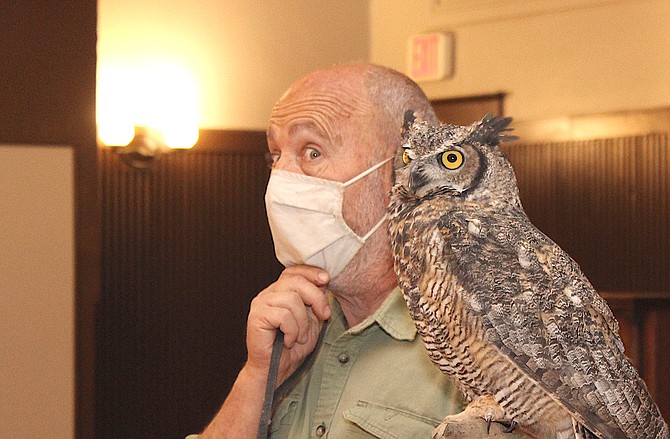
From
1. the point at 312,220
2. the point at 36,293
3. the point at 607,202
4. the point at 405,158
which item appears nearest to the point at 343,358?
the point at 312,220

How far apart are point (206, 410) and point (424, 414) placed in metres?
4.76

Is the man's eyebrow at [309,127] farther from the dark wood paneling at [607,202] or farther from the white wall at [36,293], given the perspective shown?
the dark wood paneling at [607,202]

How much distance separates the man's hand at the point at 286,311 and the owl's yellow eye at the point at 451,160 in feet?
1.55

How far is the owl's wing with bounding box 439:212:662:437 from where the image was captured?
3.98 feet

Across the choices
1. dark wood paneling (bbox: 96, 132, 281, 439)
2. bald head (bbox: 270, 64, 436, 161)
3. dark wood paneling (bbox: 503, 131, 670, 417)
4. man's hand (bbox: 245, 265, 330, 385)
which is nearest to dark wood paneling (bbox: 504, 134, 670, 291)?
dark wood paneling (bbox: 503, 131, 670, 417)

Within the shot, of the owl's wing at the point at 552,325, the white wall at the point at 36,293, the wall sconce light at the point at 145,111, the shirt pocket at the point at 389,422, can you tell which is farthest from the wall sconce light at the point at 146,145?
the owl's wing at the point at 552,325

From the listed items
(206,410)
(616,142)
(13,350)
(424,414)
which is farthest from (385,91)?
(206,410)

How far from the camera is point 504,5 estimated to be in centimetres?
609

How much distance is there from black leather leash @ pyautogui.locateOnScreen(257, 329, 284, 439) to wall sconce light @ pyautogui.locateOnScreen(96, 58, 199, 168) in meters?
4.19

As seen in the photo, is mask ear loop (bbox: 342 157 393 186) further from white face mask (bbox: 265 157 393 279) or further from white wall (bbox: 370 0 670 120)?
white wall (bbox: 370 0 670 120)

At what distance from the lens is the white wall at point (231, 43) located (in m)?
5.81

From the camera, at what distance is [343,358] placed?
70.1 inches

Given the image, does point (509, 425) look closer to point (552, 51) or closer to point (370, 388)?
point (370, 388)

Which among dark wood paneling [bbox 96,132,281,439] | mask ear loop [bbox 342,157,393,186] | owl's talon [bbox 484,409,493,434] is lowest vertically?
dark wood paneling [bbox 96,132,281,439]
